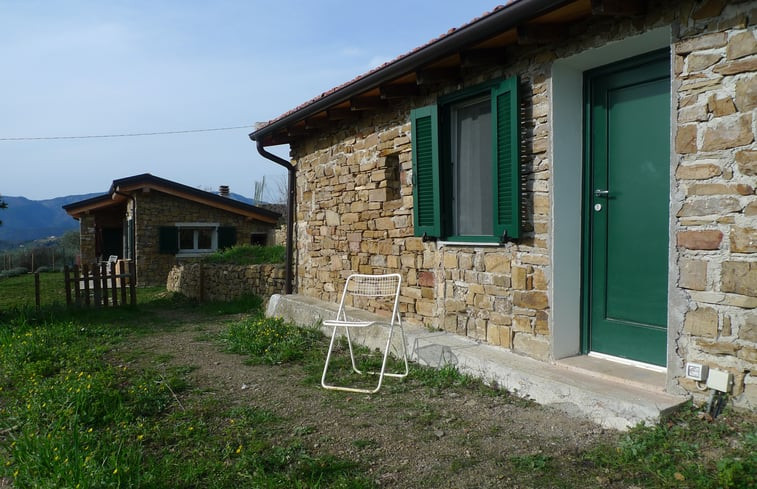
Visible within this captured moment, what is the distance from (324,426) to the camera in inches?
135

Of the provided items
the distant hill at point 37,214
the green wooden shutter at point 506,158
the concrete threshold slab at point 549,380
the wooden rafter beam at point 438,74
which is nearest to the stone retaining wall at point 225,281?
the concrete threshold slab at point 549,380

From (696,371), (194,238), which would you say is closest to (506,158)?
(696,371)

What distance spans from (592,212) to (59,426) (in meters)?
3.98

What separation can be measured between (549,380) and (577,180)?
1.54m

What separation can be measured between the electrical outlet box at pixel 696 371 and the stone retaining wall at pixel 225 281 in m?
8.13

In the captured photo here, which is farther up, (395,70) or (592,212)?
(395,70)

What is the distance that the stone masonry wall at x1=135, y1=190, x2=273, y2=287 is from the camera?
52.5 ft

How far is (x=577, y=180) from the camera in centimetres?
401

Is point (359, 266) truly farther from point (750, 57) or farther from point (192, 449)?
point (750, 57)

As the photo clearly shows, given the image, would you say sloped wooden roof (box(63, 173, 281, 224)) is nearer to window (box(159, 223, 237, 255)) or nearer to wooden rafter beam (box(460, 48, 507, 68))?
window (box(159, 223, 237, 255))

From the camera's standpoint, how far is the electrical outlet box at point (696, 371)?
2953 millimetres

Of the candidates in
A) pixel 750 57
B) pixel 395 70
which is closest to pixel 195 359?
pixel 395 70

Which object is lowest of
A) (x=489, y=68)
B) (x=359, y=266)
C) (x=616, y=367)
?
(x=616, y=367)

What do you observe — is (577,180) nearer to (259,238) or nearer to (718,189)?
(718,189)
